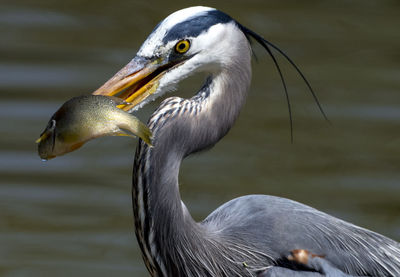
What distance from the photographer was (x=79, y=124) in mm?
2557

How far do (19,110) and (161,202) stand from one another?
104 inches

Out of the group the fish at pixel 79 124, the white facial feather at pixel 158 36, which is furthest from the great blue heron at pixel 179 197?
the fish at pixel 79 124

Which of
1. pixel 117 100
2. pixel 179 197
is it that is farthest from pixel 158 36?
pixel 179 197

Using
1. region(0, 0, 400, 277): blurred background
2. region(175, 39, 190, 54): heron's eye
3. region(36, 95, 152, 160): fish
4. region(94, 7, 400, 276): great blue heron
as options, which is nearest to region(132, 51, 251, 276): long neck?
region(94, 7, 400, 276): great blue heron

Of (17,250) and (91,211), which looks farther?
(91,211)

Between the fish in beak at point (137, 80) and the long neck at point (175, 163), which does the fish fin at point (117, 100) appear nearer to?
the fish in beak at point (137, 80)

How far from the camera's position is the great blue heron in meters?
3.03

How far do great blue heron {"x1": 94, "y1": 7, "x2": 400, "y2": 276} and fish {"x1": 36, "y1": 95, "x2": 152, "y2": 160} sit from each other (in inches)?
13.6

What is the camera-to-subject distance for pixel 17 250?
4.39 meters

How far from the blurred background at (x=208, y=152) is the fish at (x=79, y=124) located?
180 centimetres

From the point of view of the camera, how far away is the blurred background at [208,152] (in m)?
4.61

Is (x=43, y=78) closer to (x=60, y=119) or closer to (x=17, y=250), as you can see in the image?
(x=17, y=250)

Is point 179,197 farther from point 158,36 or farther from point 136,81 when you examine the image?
point 158,36

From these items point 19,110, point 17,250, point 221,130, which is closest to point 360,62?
point 19,110
